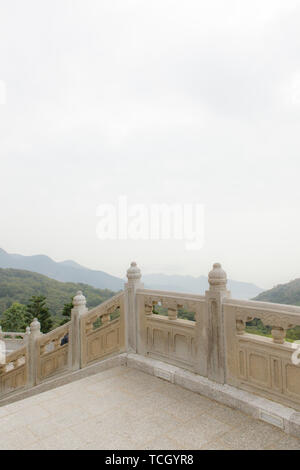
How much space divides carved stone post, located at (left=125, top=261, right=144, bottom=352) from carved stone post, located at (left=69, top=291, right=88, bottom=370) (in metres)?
1.52

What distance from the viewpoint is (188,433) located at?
11.2ft

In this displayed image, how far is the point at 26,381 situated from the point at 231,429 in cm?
687

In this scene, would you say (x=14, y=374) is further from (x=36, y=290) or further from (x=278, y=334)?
(x=36, y=290)

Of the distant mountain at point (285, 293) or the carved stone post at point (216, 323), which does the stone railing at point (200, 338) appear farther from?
the distant mountain at point (285, 293)

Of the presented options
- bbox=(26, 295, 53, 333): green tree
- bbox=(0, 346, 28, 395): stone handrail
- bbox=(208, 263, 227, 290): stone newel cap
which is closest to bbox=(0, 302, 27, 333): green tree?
bbox=(26, 295, 53, 333): green tree

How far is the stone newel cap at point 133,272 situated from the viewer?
579 centimetres

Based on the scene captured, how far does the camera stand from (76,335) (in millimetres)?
6871

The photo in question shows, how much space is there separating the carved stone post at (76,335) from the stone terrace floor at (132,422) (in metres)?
1.88

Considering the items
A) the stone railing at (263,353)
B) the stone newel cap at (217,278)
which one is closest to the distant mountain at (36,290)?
the stone newel cap at (217,278)

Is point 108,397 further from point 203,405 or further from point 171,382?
point 203,405

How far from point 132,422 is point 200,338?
1.50 m

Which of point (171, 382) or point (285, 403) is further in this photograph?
point (171, 382)

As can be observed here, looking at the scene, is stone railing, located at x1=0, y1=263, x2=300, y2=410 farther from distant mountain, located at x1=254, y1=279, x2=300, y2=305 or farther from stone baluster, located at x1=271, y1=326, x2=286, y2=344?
distant mountain, located at x1=254, y1=279, x2=300, y2=305
